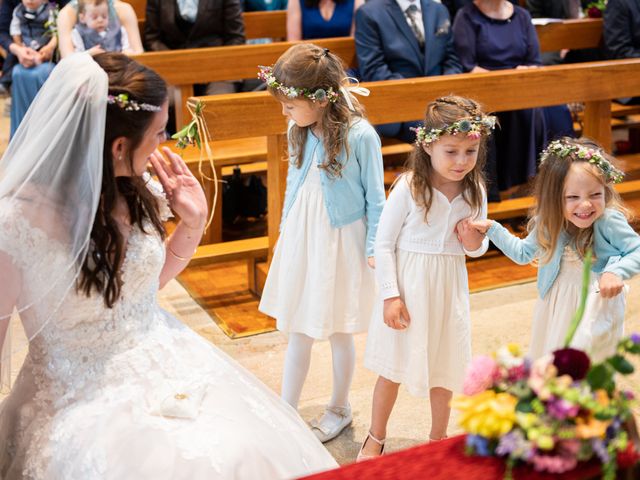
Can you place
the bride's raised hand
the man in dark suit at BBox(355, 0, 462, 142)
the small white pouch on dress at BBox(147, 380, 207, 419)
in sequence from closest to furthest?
the small white pouch on dress at BBox(147, 380, 207, 419)
the bride's raised hand
the man in dark suit at BBox(355, 0, 462, 142)

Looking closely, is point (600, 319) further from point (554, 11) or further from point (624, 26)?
point (554, 11)

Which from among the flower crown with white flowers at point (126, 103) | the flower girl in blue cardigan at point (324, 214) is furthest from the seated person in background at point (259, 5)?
the flower crown with white flowers at point (126, 103)

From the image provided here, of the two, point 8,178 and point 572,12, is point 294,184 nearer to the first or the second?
point 8,178

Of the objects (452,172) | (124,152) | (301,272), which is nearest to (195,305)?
(301,272)

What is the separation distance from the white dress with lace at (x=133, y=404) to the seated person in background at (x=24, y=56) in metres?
4.15

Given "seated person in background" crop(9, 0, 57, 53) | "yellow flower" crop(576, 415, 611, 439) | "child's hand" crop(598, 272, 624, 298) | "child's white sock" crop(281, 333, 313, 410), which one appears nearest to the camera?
"yellow flower" crop(576, 415, 611, 439)

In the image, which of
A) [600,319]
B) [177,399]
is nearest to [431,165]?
[600,319]

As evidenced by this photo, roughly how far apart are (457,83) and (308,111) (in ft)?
5.64

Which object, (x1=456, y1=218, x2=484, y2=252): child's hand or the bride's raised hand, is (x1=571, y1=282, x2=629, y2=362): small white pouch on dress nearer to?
(x1=456, y1=218, x2=484, y2=252): child's hand

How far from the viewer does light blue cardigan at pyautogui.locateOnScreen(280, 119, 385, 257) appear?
3.17m

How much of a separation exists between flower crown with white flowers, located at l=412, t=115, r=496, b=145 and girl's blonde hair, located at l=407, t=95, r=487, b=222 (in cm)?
1

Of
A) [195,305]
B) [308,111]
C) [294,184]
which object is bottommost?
[195,305]

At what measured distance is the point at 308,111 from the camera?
3.13 meters

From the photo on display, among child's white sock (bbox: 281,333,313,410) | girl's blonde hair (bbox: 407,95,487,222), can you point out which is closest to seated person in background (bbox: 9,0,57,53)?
child's white sock (bbox: 281,333,313,410)
